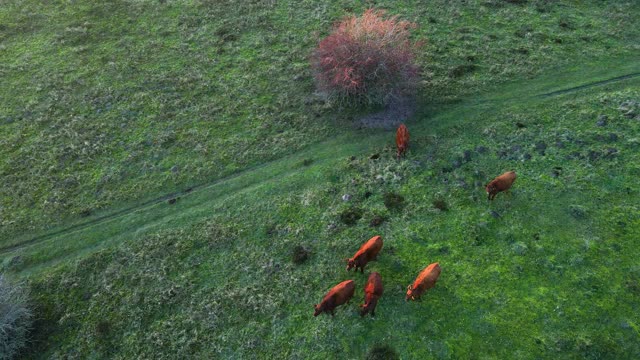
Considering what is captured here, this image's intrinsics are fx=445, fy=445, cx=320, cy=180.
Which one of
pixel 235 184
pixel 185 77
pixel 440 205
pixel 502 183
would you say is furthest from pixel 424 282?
pixel 185 77

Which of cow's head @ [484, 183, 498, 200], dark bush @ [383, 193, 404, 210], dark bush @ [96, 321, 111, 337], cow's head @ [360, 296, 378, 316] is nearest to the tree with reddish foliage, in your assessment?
dark bush @ [383, 193, 404, 210]

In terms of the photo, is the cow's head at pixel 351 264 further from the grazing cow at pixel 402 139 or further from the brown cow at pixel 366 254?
the grazing cow at pixel 402 139

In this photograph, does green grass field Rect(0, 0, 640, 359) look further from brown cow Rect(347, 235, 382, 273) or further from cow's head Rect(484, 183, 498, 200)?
brown cow Rect(347, 235, 382, 273)

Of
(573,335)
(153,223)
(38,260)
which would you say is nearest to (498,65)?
(573,335)

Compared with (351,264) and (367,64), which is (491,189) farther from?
(367,64)

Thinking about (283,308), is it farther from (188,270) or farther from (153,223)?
(153,223)

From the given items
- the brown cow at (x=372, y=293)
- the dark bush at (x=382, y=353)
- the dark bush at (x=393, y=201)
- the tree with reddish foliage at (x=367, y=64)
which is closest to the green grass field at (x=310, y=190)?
the dark bush at (x=393, y=201)

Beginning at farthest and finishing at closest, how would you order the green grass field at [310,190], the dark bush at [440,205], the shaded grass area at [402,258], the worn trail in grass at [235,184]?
the worn trail in grass at [235,184] → the dark bush at [440,205] → the green grass field at [310,190] → the shaded grass area at [402,258]
